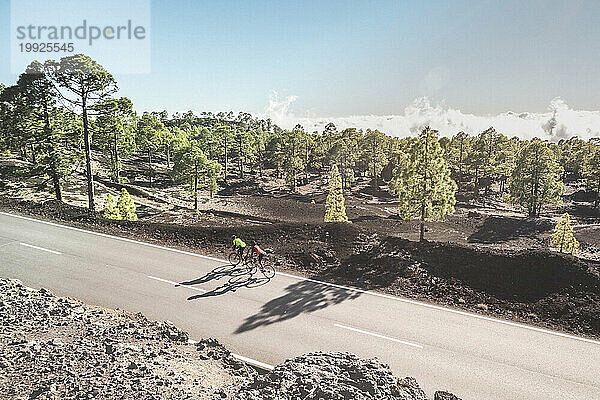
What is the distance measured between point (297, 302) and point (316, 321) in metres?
1.35

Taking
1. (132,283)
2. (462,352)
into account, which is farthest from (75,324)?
(462,352)

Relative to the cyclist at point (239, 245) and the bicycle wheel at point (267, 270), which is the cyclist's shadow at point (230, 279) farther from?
the cyclist at point (239, 245)

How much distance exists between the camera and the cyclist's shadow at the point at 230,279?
529 inches

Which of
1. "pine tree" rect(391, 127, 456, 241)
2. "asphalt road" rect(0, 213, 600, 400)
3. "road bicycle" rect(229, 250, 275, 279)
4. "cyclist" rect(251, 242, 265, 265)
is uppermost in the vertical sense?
"pine tree" rect(391, 127, 456, 241)

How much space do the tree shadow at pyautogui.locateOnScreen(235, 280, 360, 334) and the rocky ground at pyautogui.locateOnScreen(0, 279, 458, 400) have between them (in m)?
1.96

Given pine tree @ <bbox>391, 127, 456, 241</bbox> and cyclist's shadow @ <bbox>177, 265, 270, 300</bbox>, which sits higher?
pine tree @ <bbox>391, 127, 456, 241</bbox>

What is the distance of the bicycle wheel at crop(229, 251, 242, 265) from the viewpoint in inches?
622

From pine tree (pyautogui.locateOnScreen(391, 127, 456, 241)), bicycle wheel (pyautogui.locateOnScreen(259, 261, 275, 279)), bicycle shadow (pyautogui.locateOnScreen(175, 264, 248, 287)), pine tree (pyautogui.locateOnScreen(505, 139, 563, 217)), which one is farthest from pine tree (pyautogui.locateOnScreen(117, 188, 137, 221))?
pine tree (pyautogui.locateOnScreen(505, 139, 563, 217))

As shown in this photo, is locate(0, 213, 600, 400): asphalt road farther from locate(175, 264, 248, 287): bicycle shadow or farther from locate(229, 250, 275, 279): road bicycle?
locate(229, 250, 275, 279): road bicycle

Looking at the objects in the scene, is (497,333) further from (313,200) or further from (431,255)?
(313,200)

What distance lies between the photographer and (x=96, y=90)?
20.7 m

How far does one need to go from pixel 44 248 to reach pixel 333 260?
14.0 meters

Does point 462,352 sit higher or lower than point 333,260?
lower

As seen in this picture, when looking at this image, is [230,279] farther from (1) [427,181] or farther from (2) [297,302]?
(1) [427,181]
